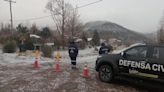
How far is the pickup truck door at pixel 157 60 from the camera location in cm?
839

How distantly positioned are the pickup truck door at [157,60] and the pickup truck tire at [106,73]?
2.03 metres

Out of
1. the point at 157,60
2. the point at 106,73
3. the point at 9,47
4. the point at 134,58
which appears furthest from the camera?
the point at 9,47

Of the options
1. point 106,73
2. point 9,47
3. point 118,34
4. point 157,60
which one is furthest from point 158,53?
point 118,34

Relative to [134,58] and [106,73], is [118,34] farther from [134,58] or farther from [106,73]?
[134,58]

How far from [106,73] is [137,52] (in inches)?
70.1

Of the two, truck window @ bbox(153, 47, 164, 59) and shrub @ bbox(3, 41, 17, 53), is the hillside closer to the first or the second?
shrub @ bbox(3, 41, 17, 53)

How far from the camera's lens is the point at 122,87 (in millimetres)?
9727

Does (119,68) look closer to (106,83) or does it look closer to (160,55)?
(106,83)

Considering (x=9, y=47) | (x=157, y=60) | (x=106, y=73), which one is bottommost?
(x=106, y=73)

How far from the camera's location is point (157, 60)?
855cm

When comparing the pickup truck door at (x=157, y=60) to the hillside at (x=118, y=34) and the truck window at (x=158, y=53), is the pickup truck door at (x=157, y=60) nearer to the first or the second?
the truck window at (x=158, y=53)

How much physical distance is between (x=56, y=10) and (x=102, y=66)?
50.6 metres

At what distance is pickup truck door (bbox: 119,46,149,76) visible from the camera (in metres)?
9.09

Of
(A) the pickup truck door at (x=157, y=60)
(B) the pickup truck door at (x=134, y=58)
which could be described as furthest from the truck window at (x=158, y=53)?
(B) the pickup truck door at (x=134, y=58)
